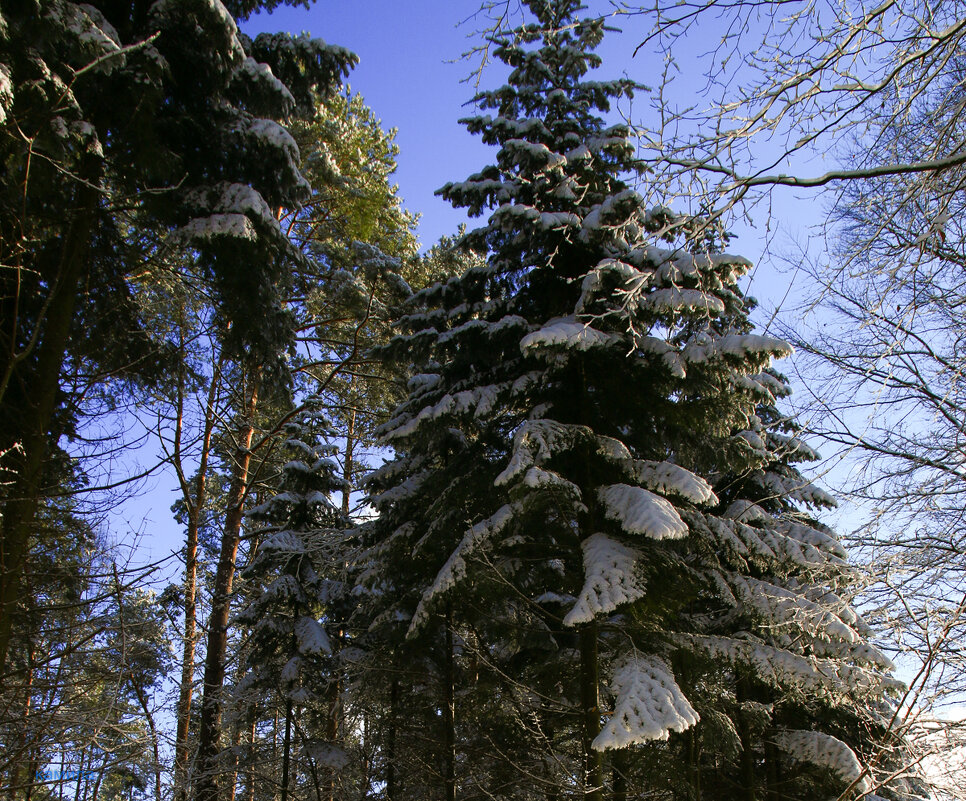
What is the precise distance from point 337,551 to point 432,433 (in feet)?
16.3

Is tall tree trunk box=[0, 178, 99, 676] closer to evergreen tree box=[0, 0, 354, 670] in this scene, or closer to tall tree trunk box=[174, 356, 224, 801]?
evergreen tree box=[0, 0, 354, 670]

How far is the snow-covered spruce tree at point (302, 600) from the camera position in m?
11.4

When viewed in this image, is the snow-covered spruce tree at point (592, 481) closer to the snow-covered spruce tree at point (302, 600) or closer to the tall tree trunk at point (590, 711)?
the tall tree trunk at point (590, 711)

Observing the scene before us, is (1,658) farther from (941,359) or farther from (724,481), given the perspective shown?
(724,481)

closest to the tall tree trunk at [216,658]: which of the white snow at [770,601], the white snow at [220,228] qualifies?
the white snow at [220,228]

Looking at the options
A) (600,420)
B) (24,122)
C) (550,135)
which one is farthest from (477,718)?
(24,122)

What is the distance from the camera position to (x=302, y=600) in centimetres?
1200

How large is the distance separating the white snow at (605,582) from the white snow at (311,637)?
6847mm

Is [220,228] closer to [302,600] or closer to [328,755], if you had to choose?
[302,600]

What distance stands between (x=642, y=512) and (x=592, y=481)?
152 cm

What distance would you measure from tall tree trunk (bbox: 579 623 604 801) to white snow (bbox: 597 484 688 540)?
4.40 ft

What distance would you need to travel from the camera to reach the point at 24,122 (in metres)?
4.91

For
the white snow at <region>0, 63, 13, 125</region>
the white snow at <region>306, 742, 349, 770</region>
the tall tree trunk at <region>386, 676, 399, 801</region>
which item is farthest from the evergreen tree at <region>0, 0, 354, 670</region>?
the white snow at <region>306, 742, 349, 770</region>

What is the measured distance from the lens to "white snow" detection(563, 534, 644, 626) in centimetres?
548
